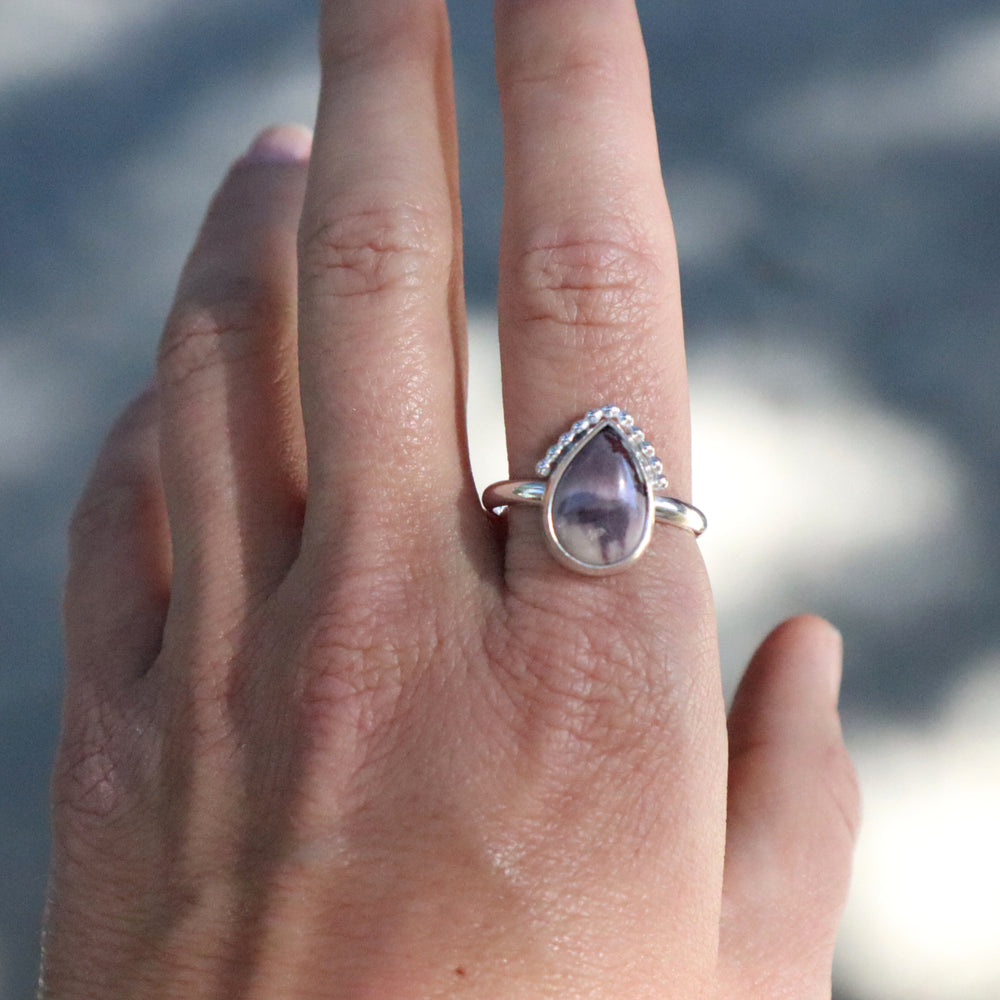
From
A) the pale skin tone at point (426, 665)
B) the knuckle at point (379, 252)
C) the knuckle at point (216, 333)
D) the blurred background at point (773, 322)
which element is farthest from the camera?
the blurred background at point (773, 322)

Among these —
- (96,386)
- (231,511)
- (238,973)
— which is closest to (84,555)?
Answer: (231,511)

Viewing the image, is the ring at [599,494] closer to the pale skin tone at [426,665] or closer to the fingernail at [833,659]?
the pale skin tone at [426,665]

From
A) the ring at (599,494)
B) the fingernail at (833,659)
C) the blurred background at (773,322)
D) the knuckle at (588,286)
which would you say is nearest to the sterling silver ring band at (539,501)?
the ring at (599,494)

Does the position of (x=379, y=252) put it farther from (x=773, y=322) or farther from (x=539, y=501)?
(x=773, y=322)

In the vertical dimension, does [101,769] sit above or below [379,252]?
below

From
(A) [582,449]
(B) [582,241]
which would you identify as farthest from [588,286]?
(A) [582,449]

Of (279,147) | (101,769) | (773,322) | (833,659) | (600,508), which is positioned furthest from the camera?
(773,322)
